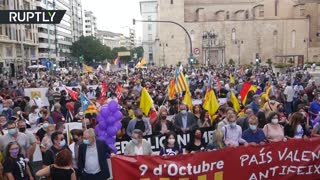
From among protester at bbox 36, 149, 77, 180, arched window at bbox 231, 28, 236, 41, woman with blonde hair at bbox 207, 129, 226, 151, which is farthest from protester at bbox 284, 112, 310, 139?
arched window at bbox 231, 28, 236, 41

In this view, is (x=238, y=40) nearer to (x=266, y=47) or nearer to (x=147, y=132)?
(x=266, y=47)

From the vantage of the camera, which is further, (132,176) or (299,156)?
(299,156)

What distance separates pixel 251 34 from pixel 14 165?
262ft

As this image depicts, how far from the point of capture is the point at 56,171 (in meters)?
5.77

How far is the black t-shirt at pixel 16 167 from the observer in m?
6.55

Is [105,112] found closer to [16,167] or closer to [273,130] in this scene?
[16,167]

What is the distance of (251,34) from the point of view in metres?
83.1

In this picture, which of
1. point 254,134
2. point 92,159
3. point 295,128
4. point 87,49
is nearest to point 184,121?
point 254,134

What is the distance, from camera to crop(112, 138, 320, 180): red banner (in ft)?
21.1

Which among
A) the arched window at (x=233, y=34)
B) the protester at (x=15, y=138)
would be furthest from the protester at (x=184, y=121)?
the arched window at (x=233, y=34)

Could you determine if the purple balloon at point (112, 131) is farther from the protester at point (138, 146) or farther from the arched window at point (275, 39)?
the arched window at point (275, 39)

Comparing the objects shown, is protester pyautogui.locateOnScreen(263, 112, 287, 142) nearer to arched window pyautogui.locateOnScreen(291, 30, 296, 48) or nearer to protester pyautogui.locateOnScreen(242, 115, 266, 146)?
protester pyautogui.locateOnScreen(242, 115, 266, 146)

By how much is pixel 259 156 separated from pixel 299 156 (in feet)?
2.29

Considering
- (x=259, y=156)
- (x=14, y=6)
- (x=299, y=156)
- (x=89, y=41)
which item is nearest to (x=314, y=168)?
(x=299, y=156)
